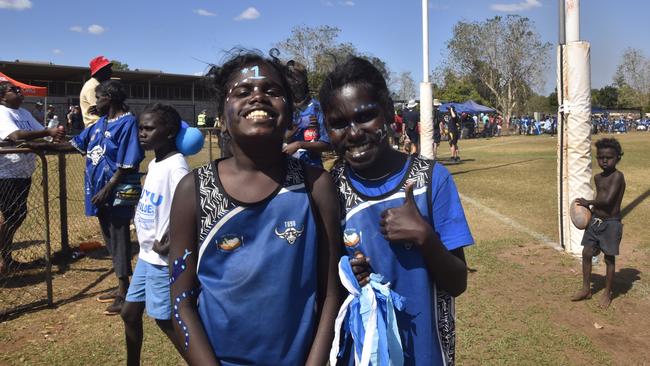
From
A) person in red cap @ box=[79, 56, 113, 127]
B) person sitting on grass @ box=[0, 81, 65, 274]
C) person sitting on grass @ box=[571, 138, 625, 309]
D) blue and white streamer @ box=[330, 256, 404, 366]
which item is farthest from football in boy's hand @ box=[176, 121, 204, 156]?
person sitting on grass @ box=[571, 138, 625, 309]

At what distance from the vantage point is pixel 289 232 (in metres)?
1.68

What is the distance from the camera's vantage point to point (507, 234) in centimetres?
745

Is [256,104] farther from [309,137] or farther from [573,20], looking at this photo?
[573,20]

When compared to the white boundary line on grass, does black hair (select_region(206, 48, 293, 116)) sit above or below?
above

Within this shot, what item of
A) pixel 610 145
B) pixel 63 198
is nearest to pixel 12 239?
pixel 63 198

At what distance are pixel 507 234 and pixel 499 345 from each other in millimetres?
3728

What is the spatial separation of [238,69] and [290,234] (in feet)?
2.10

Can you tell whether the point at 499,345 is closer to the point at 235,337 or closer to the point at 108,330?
the point at 235,337

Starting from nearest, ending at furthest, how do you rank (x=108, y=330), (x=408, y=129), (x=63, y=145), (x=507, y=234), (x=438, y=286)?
(x=438, y=286) → (x=108, y=330) → (x=63, y=145) → (x=507, y=234) → (x=408, y=129)

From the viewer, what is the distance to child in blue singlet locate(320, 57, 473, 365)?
1756 mm

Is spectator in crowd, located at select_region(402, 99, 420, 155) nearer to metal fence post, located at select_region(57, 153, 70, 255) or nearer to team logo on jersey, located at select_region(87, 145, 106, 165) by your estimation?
metal fence post, located at select_region(57, 153, 70, 255)

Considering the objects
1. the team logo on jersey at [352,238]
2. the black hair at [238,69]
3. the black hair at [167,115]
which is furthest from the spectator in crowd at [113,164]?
the team logo on jersey at [352,238]

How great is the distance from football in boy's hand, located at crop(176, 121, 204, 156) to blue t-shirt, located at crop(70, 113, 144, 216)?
133cm

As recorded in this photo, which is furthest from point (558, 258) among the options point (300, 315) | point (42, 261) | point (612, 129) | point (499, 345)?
point (612, 129)
